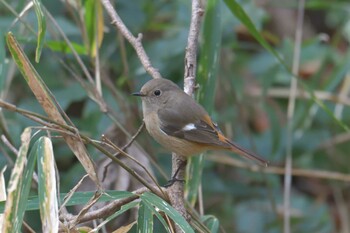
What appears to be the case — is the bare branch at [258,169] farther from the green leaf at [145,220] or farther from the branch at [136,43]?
the green leaf at [145,220]

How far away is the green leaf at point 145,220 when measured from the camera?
2059mm

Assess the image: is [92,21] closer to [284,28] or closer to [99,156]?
[99,156]

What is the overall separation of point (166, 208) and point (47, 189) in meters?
0.37

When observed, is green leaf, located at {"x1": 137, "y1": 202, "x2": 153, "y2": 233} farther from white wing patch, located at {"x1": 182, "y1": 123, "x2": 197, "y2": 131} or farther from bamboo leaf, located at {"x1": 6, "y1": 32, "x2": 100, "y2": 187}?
white wing patch, located at {"x1": 182, "y1": 123, "x2": 197, "y2": 131}

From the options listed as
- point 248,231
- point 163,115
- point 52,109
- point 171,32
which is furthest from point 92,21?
point 248,231

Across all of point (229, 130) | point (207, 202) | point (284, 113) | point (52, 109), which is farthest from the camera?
point (284, 113)

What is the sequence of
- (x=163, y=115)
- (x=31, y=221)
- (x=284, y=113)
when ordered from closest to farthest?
1. (x=163, y=115)
2. (x=31, y=221)
3. (x=284, y=113)

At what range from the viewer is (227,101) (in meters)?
4.40

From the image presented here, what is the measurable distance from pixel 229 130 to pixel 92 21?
115cm

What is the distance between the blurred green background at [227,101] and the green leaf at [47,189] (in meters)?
1.25

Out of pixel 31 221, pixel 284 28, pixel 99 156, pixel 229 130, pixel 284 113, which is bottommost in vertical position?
pixel 31 221

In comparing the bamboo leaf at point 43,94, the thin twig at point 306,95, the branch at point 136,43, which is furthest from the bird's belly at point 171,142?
the thin twig at point 306,95

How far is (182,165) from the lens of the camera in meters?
2.73

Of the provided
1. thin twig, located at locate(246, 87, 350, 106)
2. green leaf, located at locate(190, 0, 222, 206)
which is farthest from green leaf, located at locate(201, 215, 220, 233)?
thin twig, located at locate(246, 87, 350, 106)
